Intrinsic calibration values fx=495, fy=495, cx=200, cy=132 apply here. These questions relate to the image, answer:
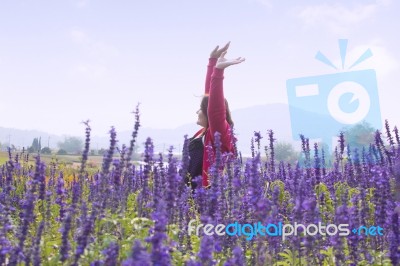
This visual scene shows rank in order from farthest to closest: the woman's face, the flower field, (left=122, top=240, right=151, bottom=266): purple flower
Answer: the woman's face, the flower field, (left=122, top=240, right=151, bottom=266): purple flower

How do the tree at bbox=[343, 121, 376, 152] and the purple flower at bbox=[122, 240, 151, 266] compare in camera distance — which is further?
the tree at bbox=[343, 121, 376, 152]

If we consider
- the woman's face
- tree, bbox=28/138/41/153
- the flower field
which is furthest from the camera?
the woman's face

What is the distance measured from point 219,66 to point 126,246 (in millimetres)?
3381

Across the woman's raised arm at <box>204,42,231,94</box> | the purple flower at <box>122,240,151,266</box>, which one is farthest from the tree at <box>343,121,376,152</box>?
the purple flower at <box>122,240,151,266</box>

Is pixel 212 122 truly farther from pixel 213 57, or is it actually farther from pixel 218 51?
pixel 213 57

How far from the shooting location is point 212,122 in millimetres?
6438

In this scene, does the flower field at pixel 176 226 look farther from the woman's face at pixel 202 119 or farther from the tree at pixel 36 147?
the woman's face at pixel 202 119

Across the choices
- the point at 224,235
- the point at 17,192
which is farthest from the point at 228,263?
the point at 17,192

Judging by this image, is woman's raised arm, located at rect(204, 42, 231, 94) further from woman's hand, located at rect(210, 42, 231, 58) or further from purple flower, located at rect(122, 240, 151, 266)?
purple flower, located at rect(122, 240, 151, 266)

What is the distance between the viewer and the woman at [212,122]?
21.1ft

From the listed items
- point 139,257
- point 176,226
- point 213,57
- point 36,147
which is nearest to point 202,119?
point 213,57

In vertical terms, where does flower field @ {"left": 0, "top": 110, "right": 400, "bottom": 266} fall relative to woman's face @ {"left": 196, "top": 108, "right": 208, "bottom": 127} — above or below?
below

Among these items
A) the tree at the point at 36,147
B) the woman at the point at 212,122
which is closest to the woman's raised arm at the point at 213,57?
the woman at the point at 212,122

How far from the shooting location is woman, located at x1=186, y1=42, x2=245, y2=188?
21.1ft
